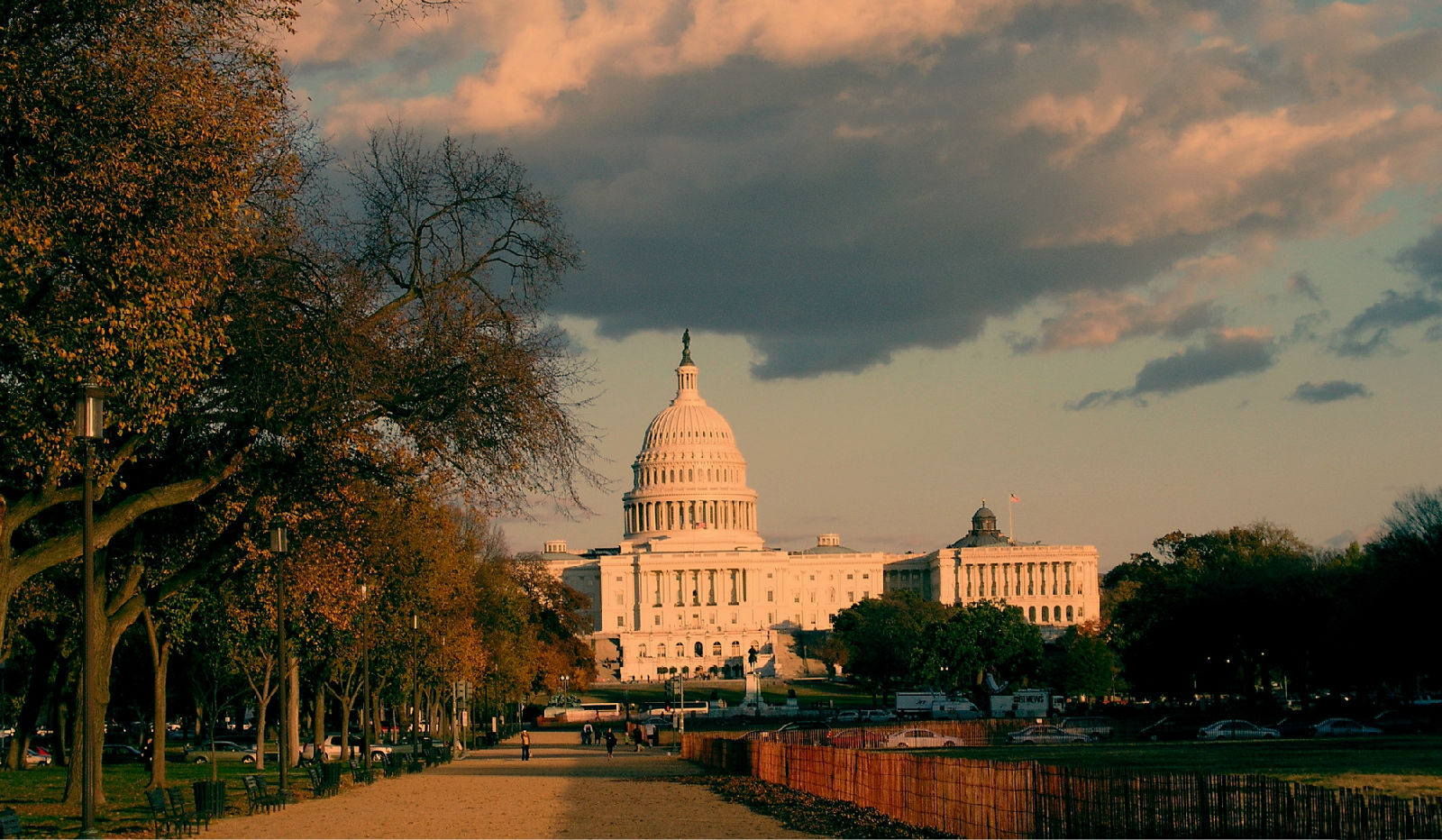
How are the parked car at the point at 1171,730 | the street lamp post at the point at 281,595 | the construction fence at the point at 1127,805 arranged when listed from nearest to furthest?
the construction fence at the point at 1127,805
the street lamp post at the point at 281,595
the parked car at the point at 1171,730

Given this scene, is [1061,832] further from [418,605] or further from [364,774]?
[418,605]

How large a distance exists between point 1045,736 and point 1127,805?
161ft

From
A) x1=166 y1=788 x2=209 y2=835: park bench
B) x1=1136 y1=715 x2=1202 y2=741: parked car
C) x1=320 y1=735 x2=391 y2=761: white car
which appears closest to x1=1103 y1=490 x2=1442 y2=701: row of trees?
x1=1136 y1=715 x2=1202 y2=741: parked car

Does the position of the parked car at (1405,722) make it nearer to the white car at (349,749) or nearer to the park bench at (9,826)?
the white car at (349,749)

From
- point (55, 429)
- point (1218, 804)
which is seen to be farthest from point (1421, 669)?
point (55, 429)

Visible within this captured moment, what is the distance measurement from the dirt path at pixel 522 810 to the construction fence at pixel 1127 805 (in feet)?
8.84

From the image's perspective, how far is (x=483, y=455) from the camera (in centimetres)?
3034

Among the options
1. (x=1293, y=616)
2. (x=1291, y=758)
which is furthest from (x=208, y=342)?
(x=1293, y=616)

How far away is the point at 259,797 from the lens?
35.8 meters

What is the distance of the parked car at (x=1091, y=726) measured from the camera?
243 ft

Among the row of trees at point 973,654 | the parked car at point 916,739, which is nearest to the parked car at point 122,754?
the parked car at point 916,739

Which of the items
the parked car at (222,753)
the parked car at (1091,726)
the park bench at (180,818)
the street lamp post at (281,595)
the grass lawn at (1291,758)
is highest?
the street lamp post at (281,595)

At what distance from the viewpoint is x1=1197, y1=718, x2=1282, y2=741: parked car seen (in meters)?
66.8

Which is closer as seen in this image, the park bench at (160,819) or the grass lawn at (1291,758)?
the park bench at (160,819)
